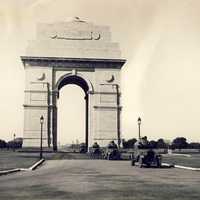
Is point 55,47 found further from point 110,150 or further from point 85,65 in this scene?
point 110,150

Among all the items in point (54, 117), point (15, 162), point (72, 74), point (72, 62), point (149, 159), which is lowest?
point (15, 162)

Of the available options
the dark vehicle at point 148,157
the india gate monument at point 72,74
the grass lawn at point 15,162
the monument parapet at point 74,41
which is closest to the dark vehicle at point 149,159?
the dark vehicle at point 148,157

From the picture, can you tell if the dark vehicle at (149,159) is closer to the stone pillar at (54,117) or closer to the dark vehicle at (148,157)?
Result: the dark vehicle at (148,157)

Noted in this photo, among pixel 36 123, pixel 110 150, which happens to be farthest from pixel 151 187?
pixel 36 123

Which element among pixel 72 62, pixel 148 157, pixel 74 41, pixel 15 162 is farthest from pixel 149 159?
pixel 74 41

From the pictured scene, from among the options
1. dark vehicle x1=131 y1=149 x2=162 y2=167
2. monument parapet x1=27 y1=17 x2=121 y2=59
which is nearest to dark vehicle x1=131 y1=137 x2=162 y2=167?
dark vehicle x1=131 y1=149 x2=162 y2=167

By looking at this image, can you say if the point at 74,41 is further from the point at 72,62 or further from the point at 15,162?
the point at 15,162

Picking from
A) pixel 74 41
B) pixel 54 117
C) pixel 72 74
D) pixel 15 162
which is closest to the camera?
pixel 15 162
